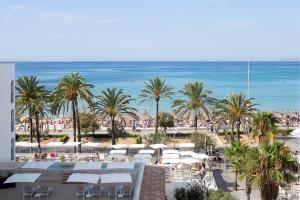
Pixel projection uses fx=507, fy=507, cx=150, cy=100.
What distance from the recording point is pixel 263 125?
33.4 meters

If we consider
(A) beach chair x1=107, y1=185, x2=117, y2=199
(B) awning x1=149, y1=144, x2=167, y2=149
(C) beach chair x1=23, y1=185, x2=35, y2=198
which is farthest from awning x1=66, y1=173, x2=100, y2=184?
(B) awning x1=149, y1=144, x2=167, y2=149

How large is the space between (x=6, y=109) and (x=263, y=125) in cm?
1651

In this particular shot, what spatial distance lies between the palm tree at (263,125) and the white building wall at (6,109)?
15898 mm

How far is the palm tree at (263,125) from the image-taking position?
33.4 m

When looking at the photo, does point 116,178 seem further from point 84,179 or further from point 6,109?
point 6,109

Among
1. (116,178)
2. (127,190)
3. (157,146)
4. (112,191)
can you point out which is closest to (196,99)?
(157,146)

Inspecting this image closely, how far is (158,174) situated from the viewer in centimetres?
2731

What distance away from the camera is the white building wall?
3077 centimetres

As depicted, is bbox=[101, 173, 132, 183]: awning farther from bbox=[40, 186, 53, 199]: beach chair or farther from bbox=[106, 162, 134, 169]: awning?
bbox=[106, 162, 134, 169]: awning

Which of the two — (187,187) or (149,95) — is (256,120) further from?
(149,95)

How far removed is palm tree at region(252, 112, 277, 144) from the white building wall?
15.9 m

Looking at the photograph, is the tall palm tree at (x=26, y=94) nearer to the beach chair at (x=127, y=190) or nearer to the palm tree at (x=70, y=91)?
the palm tree at (x=70, y=91)

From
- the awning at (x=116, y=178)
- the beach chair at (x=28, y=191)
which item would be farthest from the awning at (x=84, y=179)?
the beach chair at (x=28, y=191)

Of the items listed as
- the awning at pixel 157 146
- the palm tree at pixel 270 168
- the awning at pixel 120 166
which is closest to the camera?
the palm tree at pixel 270 168
